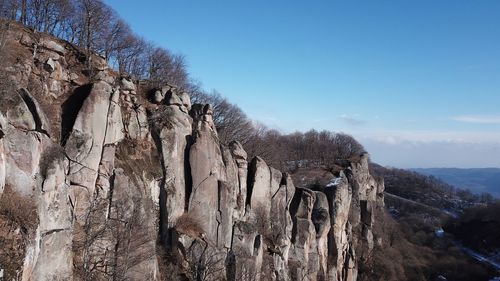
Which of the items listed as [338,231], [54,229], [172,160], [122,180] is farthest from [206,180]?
[338,231]

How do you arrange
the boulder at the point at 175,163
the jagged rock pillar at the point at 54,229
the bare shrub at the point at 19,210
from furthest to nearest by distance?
the boulder at the point at 175,163
the jagged rock pillar at the point at 54,229
the bare shrub at the point at 19,210

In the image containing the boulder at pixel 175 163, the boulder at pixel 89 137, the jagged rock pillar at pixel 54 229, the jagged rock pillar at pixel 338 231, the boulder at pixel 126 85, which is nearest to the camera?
the jagged rock pillar at pixel 54 229

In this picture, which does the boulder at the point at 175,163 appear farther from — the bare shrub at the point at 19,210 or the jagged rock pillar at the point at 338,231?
the jagged rock pillar at the point at 338,231

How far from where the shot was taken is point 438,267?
96938mm

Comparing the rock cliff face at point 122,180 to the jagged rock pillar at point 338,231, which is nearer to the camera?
the rock cliff face at point 122,180

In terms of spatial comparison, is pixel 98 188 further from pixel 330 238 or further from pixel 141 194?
pixel 330 238

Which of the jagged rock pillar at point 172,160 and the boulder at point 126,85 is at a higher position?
the boulder at point 126,85

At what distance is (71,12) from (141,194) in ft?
86.5

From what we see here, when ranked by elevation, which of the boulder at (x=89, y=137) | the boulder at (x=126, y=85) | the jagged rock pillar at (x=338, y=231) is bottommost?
the jagged rock pillar at (x=338, y=231)

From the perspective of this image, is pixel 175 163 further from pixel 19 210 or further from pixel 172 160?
pixel 19 210

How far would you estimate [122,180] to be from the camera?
3022 centimetres

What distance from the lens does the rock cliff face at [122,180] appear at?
2330 centimetres

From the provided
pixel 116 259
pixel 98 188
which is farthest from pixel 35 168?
pixel 116 259

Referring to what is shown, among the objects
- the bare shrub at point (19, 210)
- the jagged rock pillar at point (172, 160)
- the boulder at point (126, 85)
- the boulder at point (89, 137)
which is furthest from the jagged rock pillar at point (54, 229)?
the boulder at point (126, 85)
